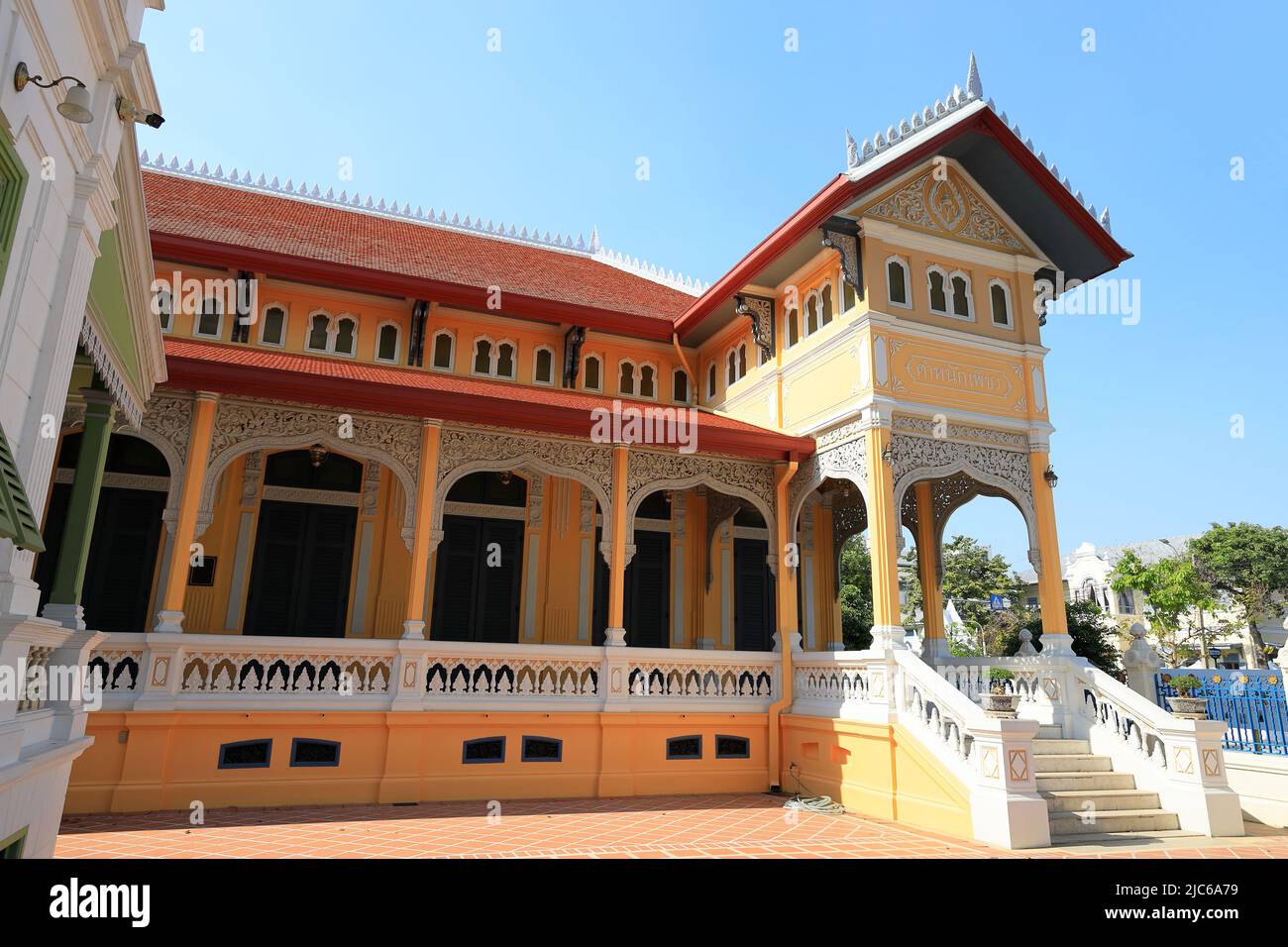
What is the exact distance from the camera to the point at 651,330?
45.9 feet

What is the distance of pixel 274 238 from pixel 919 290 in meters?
10.1

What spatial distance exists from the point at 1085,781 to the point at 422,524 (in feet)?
27.0

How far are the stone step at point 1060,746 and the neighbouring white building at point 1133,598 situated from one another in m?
32.4

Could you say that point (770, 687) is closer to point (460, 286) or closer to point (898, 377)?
point (898, 377)

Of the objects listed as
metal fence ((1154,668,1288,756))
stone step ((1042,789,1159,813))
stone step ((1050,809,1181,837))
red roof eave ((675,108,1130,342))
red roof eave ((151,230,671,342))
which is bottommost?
stone step ((1050,809,1181,837))

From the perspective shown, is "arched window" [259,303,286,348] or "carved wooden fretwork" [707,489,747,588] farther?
"carved wooden fretwork" [707,489,747,588]

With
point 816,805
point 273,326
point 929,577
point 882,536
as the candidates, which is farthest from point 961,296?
point 273,326

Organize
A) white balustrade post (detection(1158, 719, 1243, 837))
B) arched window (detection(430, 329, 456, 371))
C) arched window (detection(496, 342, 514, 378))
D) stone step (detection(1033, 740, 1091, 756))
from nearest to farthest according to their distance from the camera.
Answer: white balustrade post (detection(1158, 719, 1243, 837)) < stone step (detection(1033, 740, 1091, 756)) < arched window (detection(430, 329, 456, 371)) < arched window (detection(496, 342, 514, 378))

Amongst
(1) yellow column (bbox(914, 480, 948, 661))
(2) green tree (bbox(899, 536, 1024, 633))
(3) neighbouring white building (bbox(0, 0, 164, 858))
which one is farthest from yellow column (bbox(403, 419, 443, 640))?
(2) green tree (bbox(899, 536, 1024, 633))

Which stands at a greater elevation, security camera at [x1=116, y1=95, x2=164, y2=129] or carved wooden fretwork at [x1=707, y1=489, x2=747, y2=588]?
security camera at [x1=116, y1=95, x2=164, y2=129]

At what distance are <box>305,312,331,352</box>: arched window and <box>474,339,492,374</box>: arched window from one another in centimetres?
228

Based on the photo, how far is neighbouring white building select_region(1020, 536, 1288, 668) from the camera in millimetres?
43547

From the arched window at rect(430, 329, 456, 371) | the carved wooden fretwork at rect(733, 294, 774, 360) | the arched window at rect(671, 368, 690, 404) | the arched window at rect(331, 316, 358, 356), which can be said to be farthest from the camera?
the arched window at rect(671, 368, 690, 404)

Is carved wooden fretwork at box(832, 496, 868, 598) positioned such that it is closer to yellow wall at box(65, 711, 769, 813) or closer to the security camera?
yellow wall at box(65, 711, 769, 813)
